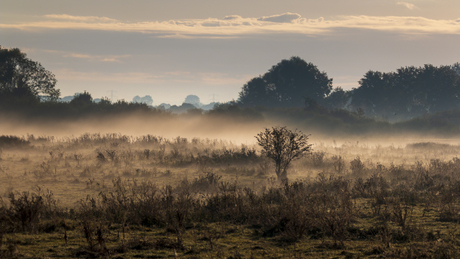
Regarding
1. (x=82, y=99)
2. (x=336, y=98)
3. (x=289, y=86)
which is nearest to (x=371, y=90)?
(x=336, y=98)

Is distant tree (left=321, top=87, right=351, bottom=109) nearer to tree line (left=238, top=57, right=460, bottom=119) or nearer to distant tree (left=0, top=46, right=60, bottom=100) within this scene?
tree line (left=238, top=57, right=460, bottom=119)

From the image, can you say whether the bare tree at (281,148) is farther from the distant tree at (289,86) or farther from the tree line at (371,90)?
the distant tree at (289,86)

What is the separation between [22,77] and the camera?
5531cm

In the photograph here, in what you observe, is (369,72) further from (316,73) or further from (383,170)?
(383,170)

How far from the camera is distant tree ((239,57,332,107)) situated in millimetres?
83250

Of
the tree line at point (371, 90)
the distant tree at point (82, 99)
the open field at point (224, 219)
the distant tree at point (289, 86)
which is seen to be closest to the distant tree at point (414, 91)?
the tree line at point (371, 90)

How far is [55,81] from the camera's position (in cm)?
5769

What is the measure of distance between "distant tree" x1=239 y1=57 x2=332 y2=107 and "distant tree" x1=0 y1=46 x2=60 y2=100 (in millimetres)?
40283

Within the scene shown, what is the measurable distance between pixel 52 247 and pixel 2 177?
11.1 meters

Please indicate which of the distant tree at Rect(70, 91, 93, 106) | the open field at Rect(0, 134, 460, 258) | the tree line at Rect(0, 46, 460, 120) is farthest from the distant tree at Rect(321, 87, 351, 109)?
the open field at Rect(0, 134, 460, 258)

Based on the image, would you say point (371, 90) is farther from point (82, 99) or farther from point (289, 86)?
point (82, 99)

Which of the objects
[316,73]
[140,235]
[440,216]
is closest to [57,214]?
[140,235]

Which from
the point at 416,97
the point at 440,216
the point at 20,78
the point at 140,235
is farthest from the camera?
the point at 416,97

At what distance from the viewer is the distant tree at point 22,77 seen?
175ft
